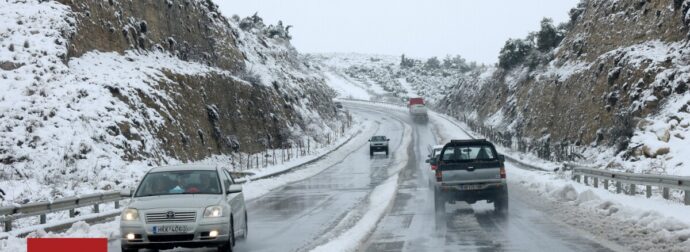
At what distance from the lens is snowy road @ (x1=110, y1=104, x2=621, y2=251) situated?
12234 millimetres

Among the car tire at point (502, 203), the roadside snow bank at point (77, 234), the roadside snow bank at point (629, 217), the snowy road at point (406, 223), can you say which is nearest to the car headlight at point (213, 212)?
the snowy road at point (406, 223)

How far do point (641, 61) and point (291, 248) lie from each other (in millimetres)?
27601

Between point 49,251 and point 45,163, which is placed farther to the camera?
point 45,163

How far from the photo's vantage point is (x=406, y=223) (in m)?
15.8

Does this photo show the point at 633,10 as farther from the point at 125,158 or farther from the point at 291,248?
the point at 291,248

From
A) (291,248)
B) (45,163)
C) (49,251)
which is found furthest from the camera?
(45,163)

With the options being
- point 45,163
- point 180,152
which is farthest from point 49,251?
point 180,152

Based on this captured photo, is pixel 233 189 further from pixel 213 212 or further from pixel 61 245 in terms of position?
pixel 61 245

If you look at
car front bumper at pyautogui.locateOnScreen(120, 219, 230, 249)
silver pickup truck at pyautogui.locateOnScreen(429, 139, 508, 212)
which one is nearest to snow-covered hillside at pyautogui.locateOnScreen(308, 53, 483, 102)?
silver pickup truck at pyautogui.locateOnScreen(429, 139, 508, 212)

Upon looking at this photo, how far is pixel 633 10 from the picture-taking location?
40.8m

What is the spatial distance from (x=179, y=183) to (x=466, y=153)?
28.3 ft

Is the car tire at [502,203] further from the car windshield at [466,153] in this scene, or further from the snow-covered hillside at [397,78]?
the snow-covered hillside at [397,78]

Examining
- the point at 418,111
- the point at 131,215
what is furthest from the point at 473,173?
the point at 418,111

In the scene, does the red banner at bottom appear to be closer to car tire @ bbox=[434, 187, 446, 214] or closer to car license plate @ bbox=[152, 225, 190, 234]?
car license plate @ bbox=[152, 225, 190, 234]
